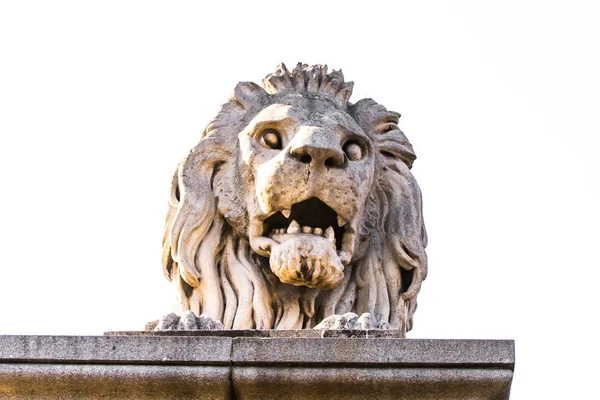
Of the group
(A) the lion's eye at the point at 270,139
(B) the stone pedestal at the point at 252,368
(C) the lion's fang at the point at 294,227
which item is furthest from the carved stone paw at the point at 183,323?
(A) the lion's eye at the point at 270,139

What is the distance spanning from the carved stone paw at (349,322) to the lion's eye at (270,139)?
4.44 ft

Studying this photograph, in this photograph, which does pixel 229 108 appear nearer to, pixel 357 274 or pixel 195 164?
pixel 195 164

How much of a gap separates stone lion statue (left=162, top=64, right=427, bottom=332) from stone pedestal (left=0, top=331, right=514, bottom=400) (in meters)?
1.42

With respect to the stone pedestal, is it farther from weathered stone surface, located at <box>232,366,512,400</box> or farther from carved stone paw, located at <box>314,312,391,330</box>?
carved stone paw, located at <box>314,312,391,330</box>

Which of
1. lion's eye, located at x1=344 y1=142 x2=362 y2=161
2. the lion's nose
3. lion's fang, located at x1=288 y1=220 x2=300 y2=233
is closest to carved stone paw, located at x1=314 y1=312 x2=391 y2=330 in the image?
lion's fang, located at x1=288 y1=220 x2=300 y2=233

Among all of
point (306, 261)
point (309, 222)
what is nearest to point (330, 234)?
point (309, 222)

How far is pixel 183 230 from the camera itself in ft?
35.4

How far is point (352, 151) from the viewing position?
35.9 ft

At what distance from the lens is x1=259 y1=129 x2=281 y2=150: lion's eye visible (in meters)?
10.8

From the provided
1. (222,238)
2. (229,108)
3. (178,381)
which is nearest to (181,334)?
(178,381)

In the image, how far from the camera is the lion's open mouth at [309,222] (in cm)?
1065

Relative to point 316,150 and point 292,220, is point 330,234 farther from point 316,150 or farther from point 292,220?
point 316,150

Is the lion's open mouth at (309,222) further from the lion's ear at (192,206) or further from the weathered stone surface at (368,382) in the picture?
the weathered stone surface at (368,382)

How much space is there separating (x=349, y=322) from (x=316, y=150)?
1.23m
